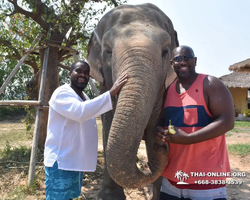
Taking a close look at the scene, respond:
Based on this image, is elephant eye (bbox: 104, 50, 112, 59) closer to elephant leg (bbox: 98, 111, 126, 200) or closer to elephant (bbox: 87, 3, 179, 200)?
elephant (bbox: 87, 3, 179, 200)

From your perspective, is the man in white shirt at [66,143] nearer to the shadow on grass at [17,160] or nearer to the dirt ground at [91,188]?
the dirt ground at [91,188]

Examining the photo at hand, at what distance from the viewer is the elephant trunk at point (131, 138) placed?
6.70 feet

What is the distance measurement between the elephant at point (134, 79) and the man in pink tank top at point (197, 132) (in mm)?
184

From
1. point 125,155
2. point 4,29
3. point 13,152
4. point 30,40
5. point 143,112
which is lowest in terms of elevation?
point 13,152

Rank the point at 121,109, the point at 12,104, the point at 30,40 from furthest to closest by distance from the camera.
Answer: the point at 30,40 → the point at 12,104 → the point at 121,109

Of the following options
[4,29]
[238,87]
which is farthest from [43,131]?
[238,87]

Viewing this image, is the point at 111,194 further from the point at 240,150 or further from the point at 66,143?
the point at 240,150

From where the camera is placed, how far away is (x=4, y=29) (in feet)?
20.6

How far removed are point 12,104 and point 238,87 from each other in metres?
18.8

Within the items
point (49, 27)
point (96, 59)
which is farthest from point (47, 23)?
point (96, 59)

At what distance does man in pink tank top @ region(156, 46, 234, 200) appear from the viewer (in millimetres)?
1902

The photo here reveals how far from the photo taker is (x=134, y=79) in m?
2.29

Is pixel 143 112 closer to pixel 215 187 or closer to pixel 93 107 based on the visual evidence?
pixel 93 107

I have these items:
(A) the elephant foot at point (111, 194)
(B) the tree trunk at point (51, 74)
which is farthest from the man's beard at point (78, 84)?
(B) the tree trunk at point (51, 74)
